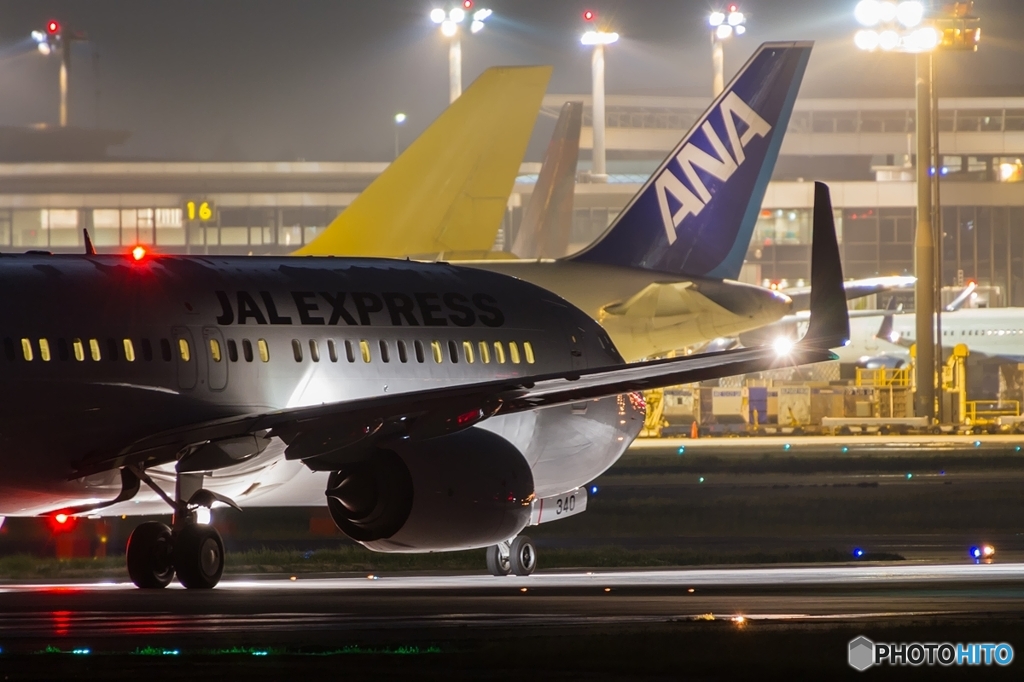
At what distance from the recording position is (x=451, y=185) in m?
30.9

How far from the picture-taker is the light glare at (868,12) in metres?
57.4

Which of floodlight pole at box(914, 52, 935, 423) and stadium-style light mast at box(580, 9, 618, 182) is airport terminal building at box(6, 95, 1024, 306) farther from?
floodlight pole at box(914, 52, 935, 423)

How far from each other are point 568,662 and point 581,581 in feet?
26.1

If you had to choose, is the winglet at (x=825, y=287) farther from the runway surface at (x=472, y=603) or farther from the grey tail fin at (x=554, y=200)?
the grey tail fin at (x=554, y=200)

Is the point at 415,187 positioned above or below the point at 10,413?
above

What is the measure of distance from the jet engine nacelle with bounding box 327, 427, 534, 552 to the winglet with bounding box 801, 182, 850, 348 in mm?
3659

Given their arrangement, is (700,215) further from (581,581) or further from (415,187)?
(581,581)

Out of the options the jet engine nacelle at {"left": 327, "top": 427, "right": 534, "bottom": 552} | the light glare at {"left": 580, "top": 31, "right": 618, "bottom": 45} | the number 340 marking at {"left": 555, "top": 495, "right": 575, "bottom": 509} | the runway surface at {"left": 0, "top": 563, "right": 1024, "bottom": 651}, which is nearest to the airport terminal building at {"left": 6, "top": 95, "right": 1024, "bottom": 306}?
the light glare at {"left": 580, "top": 31, "right": 618, "bottom": 45}

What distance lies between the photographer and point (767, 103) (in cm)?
3120

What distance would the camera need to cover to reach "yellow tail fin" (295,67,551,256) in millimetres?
30297

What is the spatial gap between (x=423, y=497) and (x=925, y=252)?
4331cm

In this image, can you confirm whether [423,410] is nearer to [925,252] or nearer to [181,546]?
[181,546]

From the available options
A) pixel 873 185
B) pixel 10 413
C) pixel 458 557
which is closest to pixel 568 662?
pixel 10 413

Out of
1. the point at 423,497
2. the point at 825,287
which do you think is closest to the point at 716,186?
the point at 825,287
